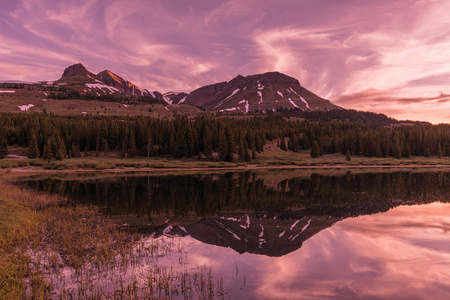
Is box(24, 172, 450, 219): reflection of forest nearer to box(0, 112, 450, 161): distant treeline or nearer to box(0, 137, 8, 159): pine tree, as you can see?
box(0, 112, 450, 161): distant treeline

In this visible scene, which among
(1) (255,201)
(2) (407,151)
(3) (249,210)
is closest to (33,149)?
(1) (255,201)

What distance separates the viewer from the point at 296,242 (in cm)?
1819

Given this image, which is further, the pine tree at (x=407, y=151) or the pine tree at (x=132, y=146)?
the pine tree at (x=407, y=151)

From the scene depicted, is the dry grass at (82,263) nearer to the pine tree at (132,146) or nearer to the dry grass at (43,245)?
the dry grass at (43,245)

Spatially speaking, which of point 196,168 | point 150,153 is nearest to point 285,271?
point 196,168

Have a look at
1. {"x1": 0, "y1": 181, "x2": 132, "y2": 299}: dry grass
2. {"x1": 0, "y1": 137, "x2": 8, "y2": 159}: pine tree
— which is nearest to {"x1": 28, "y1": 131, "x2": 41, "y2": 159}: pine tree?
{"x1": 0, "y1": 137, "x2": 8, "y2": 159}: pine tree

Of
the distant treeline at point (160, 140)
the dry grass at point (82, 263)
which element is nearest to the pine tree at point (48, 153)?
the distant treeline at point (160, 140)

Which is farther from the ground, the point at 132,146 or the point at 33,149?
the point at 132,146

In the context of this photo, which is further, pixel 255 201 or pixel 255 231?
pixel 255 201

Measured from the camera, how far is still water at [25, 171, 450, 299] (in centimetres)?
1184

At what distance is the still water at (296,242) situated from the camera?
11.8 metres

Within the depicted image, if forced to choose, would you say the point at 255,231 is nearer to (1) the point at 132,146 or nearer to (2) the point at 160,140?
(1) the point at 132,146

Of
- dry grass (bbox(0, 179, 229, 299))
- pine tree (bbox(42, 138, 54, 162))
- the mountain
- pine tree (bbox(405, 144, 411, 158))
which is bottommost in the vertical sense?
the mountain

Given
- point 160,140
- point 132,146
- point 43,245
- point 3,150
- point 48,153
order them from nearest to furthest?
1. point 43,245
2. point 48,153
3. point 3,150
4. point 132,146
5. point 160,140
